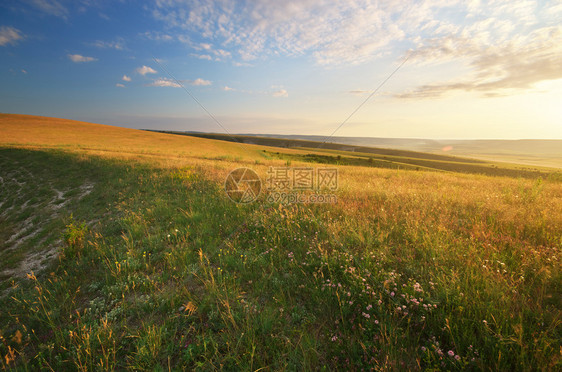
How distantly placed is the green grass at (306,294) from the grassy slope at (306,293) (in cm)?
2

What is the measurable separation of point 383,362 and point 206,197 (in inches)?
284

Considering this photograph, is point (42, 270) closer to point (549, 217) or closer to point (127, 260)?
point (127, 260)

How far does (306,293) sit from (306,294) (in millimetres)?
31

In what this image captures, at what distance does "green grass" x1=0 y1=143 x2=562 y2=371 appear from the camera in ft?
8.02

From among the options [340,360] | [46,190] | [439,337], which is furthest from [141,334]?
[46,190]

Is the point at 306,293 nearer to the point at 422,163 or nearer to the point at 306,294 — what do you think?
the point at 306,294

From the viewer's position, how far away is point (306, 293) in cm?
341

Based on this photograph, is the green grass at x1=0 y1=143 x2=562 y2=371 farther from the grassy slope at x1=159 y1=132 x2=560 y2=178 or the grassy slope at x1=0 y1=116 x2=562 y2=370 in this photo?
the grassy slope at x1=159 y1=132 x2=560 y2=178

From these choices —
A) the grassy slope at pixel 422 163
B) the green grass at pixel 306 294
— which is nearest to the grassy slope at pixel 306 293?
the green grass at pixel 306 294

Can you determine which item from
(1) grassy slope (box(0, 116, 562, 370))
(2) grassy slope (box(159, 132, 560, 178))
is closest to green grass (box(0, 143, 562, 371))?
(1) grassy slope (box(0, 116, 562, 370))

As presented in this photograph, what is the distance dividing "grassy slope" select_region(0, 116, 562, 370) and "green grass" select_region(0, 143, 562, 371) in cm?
2

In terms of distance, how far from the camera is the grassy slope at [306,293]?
2.45 meters

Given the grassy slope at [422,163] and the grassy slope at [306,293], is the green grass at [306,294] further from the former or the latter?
the grassy slope at [422,163]

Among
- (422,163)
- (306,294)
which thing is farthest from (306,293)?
(422,163)
